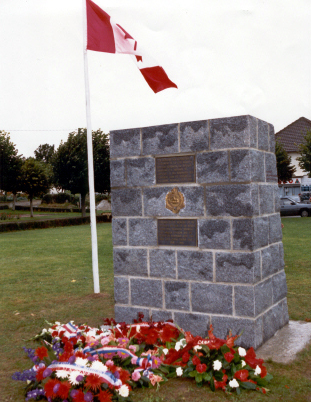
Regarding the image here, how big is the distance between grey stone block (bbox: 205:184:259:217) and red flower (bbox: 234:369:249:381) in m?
1.45

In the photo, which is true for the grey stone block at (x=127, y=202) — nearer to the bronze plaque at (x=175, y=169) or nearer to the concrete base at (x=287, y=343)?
the bronze plaque at (x=175, y=169)

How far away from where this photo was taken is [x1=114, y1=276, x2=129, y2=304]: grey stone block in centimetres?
504

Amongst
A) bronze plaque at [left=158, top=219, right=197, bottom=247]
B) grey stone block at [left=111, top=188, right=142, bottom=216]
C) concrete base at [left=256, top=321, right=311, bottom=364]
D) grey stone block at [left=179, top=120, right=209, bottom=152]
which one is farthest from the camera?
grey stone block at [left=111, top=188, right=142, bottom=216]

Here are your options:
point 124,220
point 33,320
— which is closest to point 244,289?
point 124,220

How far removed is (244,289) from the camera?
4.35 meters

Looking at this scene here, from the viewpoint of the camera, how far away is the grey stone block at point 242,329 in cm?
431

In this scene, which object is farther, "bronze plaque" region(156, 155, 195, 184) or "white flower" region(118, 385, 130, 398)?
A: "bronze plaque" region(156, 155, 195, 184)

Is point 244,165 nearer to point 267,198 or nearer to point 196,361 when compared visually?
point 267,198

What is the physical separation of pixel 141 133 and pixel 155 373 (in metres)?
2.50

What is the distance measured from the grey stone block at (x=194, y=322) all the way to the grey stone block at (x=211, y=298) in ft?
0.24

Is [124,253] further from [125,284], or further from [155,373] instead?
[155,373]

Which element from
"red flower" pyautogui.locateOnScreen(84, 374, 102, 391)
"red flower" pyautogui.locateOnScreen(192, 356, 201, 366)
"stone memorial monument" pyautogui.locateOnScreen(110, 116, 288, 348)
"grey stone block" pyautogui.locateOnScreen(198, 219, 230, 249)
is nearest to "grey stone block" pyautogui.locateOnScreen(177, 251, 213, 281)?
"stone memorial monument" pyautogui.locateOnScreen(110, 116, 288, 348)

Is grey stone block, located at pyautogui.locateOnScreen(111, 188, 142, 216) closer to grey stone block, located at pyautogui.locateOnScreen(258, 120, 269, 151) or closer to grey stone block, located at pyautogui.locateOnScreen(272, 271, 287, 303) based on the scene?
grey stone block, located at pyautogui.locateOnScreen(258, 120, 269, 151)

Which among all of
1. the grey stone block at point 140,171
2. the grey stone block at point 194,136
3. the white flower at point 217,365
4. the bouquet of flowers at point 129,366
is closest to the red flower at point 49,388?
the bouquet of flowers at point 129,366
